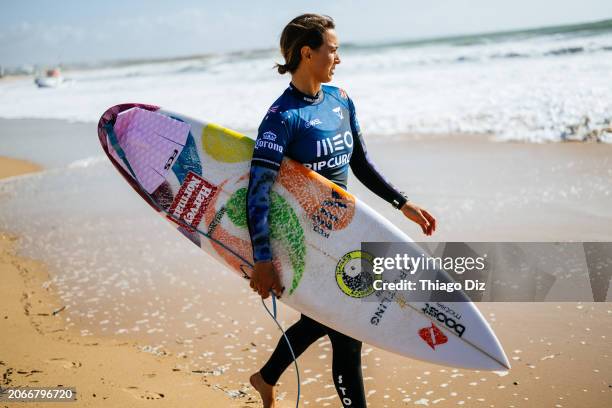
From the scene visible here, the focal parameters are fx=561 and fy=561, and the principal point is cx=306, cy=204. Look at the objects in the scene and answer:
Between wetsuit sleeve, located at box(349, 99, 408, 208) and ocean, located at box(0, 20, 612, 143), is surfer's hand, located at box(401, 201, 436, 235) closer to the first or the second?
wetsuit sleeve, located at box(349, 99, 408, 208)

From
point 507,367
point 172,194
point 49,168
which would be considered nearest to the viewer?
point 507,367

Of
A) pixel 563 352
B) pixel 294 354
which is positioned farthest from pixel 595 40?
pixel 294 354

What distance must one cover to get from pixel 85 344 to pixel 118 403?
0.76 meters

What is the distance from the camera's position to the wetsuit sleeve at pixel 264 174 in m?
1.83

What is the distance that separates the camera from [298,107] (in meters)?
1.90

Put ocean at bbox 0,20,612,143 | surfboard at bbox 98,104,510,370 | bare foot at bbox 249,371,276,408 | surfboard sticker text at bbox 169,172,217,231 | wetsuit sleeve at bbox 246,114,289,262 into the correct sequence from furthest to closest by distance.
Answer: ocean at bbox 0,20,612,143, surfboard sticker text at bbox 169,172,217,231, bare foot at bbox 249,371,276,408, surfboard at bbox 98,104,510,370, wetsuit sleeve at bbox 246,114,289,262

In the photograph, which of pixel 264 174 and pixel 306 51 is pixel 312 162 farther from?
pixel 306 51

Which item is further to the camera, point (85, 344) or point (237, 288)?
point (237, 288)

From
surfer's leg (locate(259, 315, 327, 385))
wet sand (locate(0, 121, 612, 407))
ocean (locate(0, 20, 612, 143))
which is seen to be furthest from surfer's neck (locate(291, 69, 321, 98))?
ocean (locate(0, 20, 612, 143))

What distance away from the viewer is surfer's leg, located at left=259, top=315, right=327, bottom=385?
2.17 m

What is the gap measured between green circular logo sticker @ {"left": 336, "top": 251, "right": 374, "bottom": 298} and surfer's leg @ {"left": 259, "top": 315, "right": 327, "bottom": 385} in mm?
182

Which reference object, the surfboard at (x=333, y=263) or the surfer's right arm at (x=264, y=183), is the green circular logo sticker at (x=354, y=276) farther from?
the surfer's right arm at (x=264, y=183)

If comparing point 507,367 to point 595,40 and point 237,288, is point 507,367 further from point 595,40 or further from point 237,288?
point 595,40

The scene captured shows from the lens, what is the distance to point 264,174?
183 cm
